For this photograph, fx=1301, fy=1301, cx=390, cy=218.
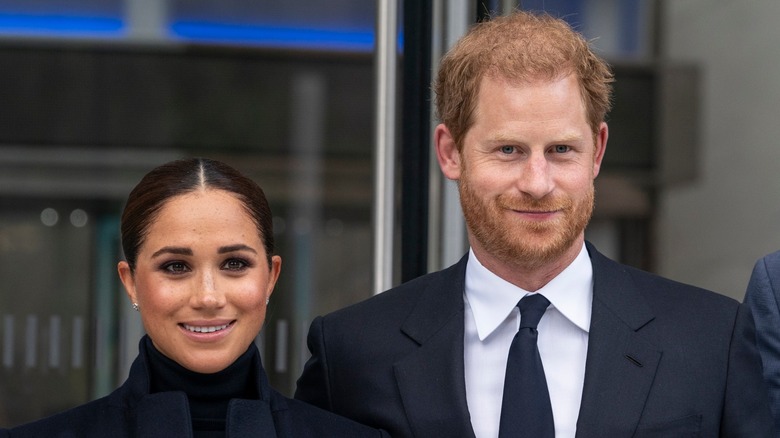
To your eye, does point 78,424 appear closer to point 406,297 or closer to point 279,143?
point 406,297

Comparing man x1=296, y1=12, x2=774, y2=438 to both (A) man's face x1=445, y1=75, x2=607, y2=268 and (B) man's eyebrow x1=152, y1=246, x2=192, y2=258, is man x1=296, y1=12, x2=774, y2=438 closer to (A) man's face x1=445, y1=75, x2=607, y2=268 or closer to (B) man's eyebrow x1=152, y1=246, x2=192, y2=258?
(A) man's face x1=445, y1=75, x2=607, y2=268

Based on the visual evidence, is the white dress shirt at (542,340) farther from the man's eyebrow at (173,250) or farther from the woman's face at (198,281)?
the man's eyebrow at (173,250)

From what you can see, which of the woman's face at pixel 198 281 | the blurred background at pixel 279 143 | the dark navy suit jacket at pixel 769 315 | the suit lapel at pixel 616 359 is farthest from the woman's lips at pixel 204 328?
the blurred background at pixel 279 143

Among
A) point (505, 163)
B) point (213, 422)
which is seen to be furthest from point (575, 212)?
point (213, 422)

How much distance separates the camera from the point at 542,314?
235cm

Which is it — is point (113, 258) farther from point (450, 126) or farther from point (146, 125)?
point (450, 126)

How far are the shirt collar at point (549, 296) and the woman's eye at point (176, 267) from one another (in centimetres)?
56

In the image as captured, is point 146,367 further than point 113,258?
No

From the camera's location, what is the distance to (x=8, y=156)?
5418mm

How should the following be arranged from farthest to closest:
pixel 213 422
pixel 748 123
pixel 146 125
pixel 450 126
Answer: pixel 146 125 < pixel 748 123 < pixel 450 126 < pixel 213 422

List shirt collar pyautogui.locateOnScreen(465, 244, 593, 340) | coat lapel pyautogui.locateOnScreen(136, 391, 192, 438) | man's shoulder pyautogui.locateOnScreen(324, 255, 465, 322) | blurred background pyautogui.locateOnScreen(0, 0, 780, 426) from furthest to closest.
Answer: blurred background pyautogui.locateOnScreen(0, 0, 780, 426), man's shoulder pyautogui.locateOnScreen(324, 255, 465, 322), shirt collar pyautogui.locateOnScreen(465, 244, 593, 340), coat lapel pyautogui.locateOnScreen(136, 391, 192, 438)

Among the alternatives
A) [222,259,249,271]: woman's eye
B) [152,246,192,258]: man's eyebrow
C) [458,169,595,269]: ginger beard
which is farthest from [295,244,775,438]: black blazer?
[152,246,192,258]: man's eyebrow

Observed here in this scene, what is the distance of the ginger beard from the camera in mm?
2283

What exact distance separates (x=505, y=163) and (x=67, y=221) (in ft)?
11.7
